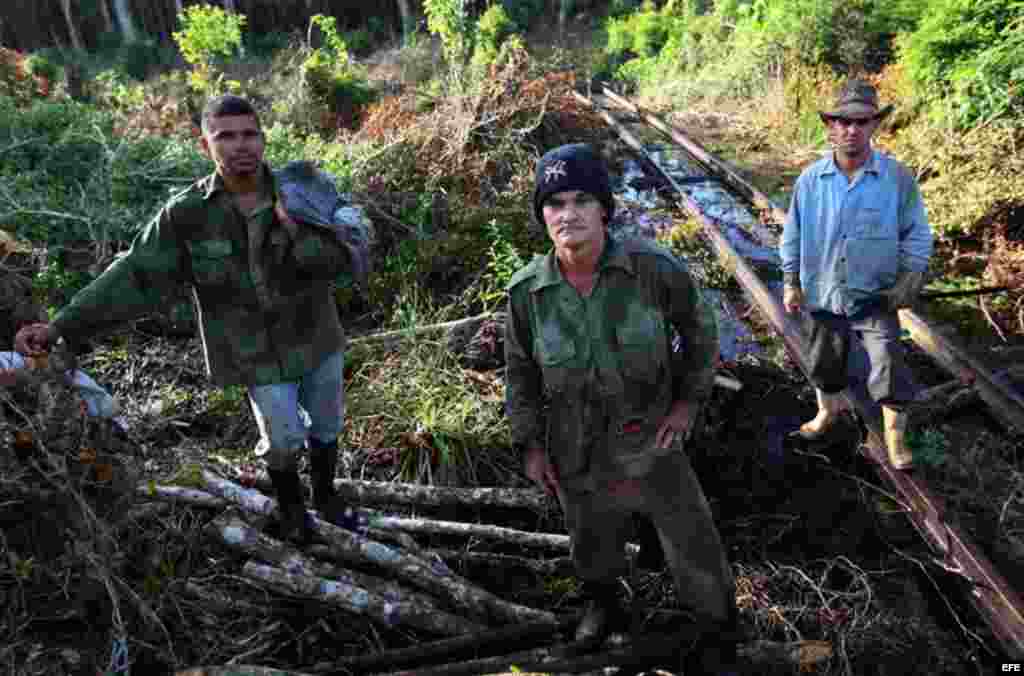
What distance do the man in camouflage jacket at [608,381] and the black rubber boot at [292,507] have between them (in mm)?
1279

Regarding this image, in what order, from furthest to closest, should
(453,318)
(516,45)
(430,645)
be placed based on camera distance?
(516,45), (453,318), (430,645)

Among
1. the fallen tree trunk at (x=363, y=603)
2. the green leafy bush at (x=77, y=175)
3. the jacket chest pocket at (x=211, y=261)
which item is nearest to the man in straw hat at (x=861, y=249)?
the fallen tree trunk at (x=363, y=603)

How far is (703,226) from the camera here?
742 cm

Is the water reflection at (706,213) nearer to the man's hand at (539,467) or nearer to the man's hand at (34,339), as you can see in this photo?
the man's hand at (539,467)

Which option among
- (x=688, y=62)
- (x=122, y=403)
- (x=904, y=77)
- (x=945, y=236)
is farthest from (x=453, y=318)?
(x=688, y=62)

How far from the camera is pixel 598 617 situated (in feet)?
9.33

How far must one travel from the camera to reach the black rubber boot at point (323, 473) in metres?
3.42

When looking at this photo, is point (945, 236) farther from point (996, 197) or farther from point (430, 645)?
point (430, 645)

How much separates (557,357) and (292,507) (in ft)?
5.49

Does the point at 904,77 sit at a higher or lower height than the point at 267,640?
higher

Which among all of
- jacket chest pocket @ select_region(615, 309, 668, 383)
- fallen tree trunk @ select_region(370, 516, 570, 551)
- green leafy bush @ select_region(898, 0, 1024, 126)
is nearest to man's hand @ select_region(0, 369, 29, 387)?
fallen tree trunk @ select_region(370, 516, 570, 551)

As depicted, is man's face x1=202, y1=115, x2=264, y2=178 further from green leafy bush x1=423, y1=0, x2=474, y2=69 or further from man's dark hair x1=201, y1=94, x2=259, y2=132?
green leafy bush x1=423, y1=0, x2=474, y2=69

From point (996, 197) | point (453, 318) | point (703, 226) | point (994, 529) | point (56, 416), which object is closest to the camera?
point (56, 416)

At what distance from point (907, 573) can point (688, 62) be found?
1691cm
